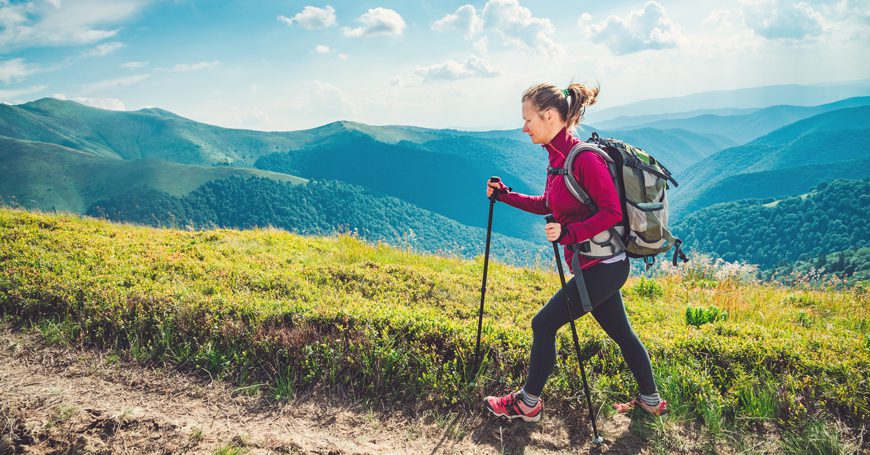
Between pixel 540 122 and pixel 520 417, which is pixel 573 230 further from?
pixel 520 417

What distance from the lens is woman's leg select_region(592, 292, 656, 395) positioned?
3.71 metres

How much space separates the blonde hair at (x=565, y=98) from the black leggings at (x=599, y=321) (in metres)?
1.20

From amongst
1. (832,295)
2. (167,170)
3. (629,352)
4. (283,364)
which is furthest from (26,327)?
(167,170)

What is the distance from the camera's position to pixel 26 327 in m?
5.70

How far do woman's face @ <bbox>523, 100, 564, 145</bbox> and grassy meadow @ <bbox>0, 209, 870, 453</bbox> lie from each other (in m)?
2.39

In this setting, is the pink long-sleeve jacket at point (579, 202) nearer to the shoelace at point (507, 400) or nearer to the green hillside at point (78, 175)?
the shoelace at point (507, 400)

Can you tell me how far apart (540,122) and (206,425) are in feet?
13.1

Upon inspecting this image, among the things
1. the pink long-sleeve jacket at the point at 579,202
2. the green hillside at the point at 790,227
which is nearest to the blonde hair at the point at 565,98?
the pink long-sleeve jacket at the point at 579,202

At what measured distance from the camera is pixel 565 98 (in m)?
3.48

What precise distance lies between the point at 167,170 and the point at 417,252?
184 metres

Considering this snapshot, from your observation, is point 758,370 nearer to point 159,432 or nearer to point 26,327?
point 159,432

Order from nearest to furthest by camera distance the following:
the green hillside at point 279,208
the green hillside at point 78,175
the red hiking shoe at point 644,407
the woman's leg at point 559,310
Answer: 1. the woman's leg at point 559,310
2. the red hiking shoe at point 644,407
3. the green hillside at point 279,208
4. the green hillside at point 78,175

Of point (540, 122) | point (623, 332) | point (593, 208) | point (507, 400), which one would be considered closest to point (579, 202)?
point (593, 208)

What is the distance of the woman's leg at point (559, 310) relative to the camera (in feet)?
11.4
